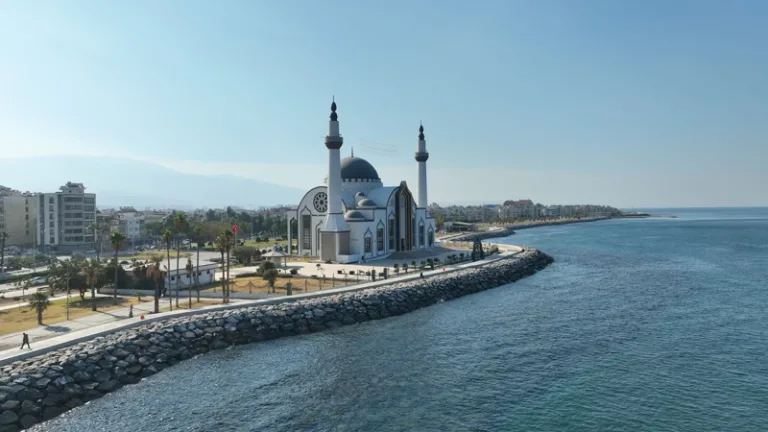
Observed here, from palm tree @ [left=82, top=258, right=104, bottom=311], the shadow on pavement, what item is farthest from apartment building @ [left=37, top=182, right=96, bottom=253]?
the shadow on pavement

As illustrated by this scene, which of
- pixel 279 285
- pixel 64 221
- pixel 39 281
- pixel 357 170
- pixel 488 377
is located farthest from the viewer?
pixel 64 221

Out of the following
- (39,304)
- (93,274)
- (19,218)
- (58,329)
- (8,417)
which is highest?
(19,218)

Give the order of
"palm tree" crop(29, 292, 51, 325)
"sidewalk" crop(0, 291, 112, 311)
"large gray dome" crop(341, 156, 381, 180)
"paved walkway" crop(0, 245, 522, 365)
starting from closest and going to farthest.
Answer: "paved walkway" crop(0, 245, 522, 365)
"palm tree" crop(29, 292, 51, 325)
"sidewalk" crop(0, 291, 112, 311)
"large gray dome" crop(341, 156, 381, 180)

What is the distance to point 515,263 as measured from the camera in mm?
63531

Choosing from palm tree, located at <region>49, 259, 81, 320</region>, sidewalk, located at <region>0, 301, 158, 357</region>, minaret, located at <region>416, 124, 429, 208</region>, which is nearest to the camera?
sidewalk, located at <region>0, 301, 158, 357</region>

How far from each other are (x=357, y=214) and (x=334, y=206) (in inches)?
117

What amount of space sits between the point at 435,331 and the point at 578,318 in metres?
11.2

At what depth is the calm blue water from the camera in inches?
854

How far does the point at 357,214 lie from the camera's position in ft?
211

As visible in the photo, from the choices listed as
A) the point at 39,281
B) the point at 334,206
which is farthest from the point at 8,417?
the point at 334,206

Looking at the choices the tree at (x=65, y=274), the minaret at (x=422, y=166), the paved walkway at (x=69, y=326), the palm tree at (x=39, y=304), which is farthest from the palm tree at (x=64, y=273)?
the minaret at (x=422, y=166)

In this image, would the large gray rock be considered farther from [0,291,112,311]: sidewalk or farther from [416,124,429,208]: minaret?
[416,124,429,208]: minaret

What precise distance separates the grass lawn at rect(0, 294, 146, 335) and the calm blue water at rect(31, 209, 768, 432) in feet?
33.7

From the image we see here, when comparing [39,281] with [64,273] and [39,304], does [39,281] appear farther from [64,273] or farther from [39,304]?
[39,304]
